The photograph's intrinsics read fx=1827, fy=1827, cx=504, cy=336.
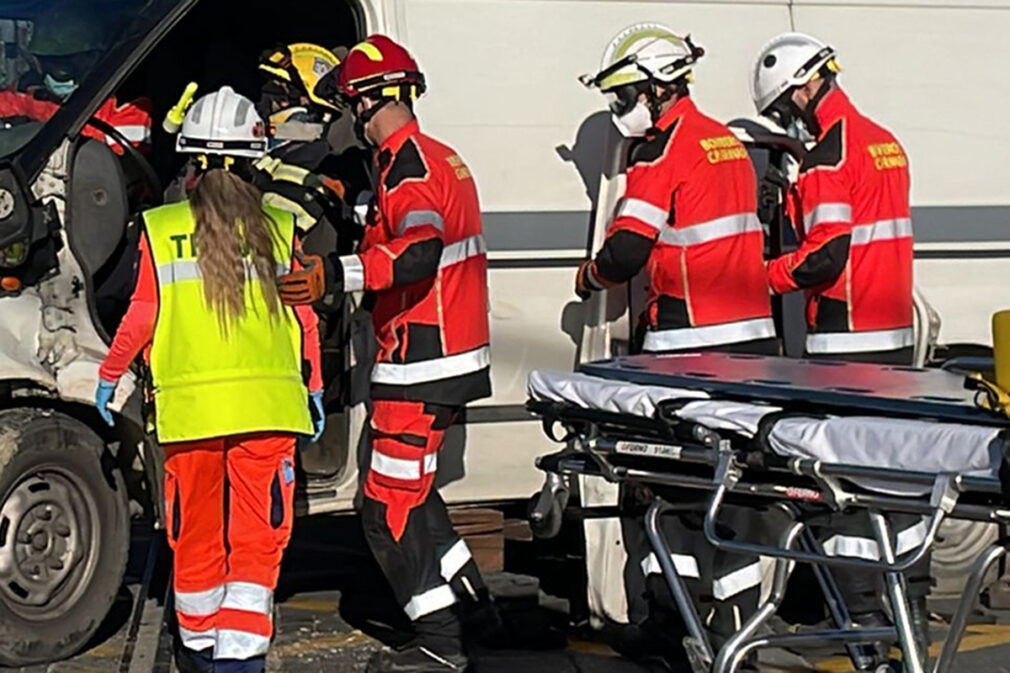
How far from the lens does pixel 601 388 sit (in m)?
4.72

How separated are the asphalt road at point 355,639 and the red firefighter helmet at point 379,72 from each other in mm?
1976

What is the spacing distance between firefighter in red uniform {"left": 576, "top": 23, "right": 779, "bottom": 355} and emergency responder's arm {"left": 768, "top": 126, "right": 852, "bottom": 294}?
122 millimetres

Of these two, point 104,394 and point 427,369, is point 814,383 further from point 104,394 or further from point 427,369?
point 104,394

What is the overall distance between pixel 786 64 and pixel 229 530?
2468 mm

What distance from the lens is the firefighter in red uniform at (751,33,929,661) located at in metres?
6.16

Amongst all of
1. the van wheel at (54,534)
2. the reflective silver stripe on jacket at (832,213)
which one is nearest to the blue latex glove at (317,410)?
the van wheel at (54,534)

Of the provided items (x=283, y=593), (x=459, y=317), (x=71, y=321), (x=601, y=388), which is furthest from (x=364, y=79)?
(x=283, y=593)

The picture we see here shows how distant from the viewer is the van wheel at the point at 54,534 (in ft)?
19.6

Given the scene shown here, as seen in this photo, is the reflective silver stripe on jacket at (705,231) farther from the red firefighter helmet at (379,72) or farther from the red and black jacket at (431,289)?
the red firefighter helmet at (379,72)

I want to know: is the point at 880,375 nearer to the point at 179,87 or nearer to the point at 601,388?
the point at 601,388

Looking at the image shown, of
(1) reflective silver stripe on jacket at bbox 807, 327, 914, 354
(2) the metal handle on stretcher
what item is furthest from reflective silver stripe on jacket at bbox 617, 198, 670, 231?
(2) the metal handle on stretcher

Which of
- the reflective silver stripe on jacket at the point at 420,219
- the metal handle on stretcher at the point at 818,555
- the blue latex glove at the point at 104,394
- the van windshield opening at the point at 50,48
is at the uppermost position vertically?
the van windshield opening at the point at 50,48

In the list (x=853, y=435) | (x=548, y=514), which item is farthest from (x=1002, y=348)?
(x=548, y=514)

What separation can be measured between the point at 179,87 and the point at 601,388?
3.77 meters
